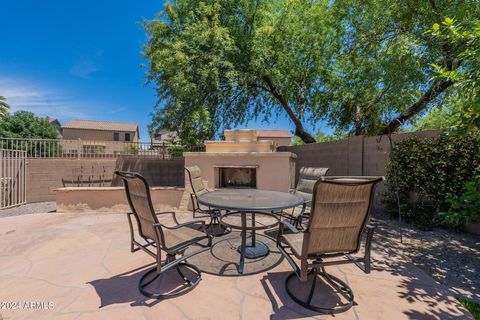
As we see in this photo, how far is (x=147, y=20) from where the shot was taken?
711cm

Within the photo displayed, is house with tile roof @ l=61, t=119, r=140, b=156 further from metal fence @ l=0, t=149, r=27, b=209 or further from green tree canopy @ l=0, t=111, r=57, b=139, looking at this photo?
metal fence @ l=0, t=149, r=27, b=209

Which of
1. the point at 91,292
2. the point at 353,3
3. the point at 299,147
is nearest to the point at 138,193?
the point at 91,292

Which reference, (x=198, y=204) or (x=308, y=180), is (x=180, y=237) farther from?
(x=308, y=180)

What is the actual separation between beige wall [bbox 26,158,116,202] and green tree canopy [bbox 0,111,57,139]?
1450cm

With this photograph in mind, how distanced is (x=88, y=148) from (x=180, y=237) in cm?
714

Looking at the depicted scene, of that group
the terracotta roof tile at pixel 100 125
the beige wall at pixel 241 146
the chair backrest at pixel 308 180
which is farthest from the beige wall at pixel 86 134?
the chair backrest at pixel 308 180

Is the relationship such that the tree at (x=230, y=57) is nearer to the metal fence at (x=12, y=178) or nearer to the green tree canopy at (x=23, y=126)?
the metal fence at (x=12, y=178)

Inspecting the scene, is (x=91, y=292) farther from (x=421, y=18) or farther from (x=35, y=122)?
(x=35, y=122)

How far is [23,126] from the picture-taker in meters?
17.8

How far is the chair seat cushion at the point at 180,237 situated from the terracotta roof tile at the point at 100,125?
3027 cm

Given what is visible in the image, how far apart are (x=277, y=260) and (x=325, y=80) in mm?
7658

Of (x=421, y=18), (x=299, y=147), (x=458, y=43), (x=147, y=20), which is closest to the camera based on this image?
(x=458, y=43)

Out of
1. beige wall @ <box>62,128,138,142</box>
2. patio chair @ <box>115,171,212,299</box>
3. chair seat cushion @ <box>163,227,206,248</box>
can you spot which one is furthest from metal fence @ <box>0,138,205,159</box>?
beige wall @ <box>62,128,138,142</box>

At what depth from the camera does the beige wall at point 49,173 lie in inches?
275
